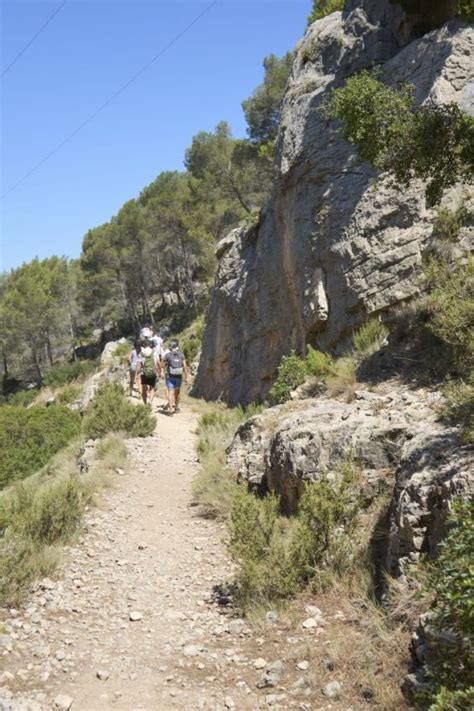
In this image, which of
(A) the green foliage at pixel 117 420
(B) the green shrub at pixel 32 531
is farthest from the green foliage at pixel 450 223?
(B) the green shrub at pixel 32 531

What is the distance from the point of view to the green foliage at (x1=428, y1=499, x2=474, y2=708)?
3150 millimetres

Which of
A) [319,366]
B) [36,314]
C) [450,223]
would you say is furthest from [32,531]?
[36,314]

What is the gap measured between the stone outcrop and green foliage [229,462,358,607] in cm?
47

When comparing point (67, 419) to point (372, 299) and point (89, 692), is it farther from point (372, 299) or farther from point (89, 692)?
point (89, 692)

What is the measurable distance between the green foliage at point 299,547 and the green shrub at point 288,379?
5.05 m

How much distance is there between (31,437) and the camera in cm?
1752

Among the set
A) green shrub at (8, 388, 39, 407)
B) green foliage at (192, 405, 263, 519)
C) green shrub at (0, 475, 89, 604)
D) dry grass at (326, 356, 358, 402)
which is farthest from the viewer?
green shrub at (8, 388, 39, 407)

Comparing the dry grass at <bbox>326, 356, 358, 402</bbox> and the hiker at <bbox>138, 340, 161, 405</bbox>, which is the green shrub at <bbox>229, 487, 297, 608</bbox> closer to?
the dry grass at <bbox>326, 356, 358, 402</bbox>

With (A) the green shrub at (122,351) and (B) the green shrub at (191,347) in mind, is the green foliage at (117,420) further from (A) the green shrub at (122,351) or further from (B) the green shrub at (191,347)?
(A) the green shrub at (122,351)

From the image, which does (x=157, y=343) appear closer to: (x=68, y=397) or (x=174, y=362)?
(x=174, y=362)

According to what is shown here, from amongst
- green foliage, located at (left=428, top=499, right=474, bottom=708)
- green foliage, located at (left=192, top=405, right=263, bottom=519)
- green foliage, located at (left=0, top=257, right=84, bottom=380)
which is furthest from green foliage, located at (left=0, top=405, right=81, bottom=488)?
green foliage, located at (left=0, top=257, right=84, bottom=380)

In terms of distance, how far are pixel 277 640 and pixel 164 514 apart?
4142 millimetres

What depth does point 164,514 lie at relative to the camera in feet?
29.2

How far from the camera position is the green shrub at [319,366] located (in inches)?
393
